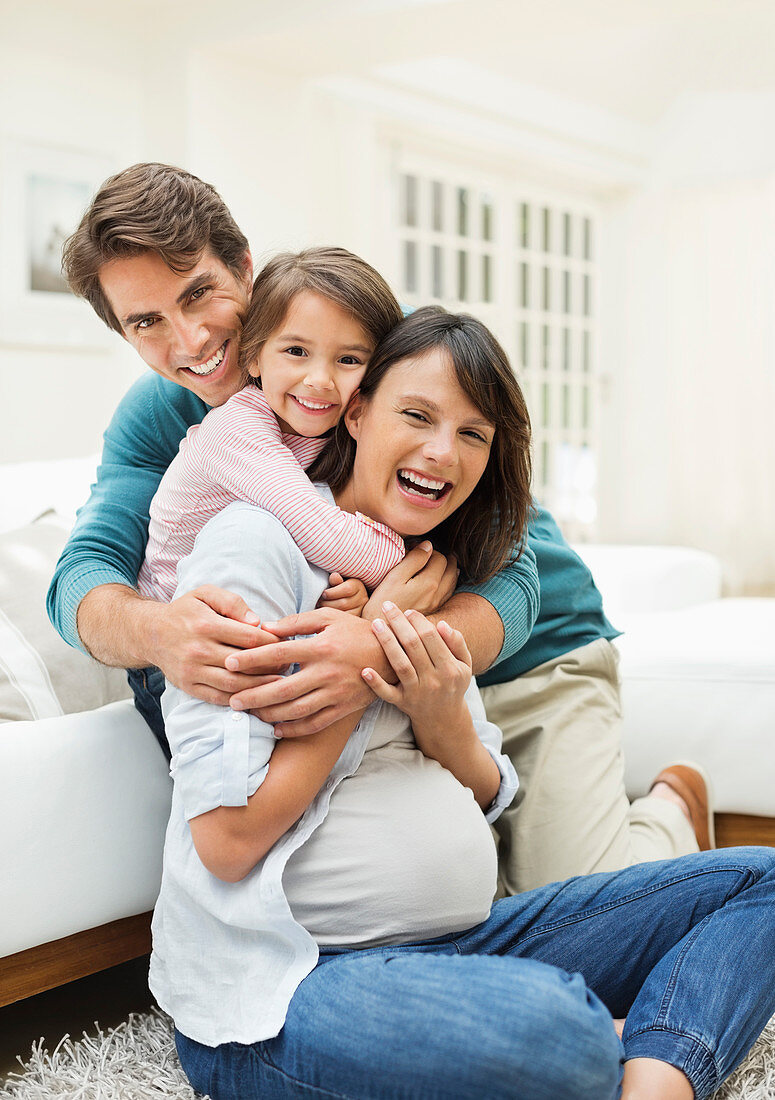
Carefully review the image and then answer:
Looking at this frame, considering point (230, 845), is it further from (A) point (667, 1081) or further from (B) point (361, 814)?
(A) point (667, 1081)

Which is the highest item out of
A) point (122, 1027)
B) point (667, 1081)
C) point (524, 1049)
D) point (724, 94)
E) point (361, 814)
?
point (724, 94)

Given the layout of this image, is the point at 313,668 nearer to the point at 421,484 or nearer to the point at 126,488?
the point at 421,484

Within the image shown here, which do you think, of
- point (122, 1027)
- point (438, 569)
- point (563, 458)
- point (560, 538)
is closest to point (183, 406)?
point (438, 569)

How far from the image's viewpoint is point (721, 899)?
4.40 feet

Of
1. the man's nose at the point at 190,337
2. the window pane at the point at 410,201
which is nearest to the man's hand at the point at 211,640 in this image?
the man's nose at the point at 190,337

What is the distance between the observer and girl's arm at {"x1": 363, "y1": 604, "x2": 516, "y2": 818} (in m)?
1.25

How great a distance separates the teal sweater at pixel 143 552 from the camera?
1527mm

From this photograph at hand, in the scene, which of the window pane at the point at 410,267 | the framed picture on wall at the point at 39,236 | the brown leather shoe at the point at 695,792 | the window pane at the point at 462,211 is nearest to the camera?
the brown leather shoe at the point at 695,792

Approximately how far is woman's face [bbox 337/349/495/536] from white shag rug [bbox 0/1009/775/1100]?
2.46 ft

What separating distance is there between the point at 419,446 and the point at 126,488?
53 cm

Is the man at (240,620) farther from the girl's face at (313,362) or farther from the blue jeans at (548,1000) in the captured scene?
the blue jeans at (548,1000)

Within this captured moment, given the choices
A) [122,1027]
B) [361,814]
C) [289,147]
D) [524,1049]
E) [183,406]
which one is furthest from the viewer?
[289,147]

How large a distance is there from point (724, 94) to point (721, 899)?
6850 millimetres

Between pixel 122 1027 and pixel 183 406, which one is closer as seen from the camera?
pixel 122 1027
